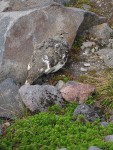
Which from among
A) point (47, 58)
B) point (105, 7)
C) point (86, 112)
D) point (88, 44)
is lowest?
point (105, 7)

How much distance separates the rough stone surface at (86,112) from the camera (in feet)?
25.5

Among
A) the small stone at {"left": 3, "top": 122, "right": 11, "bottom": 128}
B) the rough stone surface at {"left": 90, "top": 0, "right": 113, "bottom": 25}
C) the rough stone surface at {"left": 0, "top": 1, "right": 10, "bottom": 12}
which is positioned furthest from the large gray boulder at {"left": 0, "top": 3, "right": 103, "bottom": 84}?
the small stone at {"left": 3, "top": 122, "right": 11, "bottom": 128}

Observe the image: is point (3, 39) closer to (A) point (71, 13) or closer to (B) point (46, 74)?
(B) point (46, 74)

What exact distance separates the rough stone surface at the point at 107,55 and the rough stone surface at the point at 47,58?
94 centimetres

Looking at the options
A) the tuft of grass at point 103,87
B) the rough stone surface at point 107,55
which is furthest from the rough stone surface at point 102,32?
the tuft of grass at point 103,87

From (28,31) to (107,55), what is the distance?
1.92 meters

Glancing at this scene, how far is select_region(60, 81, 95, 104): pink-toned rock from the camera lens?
8430mm

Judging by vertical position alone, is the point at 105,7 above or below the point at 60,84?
below

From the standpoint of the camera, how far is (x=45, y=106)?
27.1ft

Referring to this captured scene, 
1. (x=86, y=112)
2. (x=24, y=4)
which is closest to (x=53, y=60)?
(x=86, y=112)

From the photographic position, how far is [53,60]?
30.3ft

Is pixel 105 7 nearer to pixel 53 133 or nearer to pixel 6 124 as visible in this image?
pixel 6 124

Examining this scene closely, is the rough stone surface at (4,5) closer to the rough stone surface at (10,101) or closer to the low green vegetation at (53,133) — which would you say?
the rough stone surface at (10,101)

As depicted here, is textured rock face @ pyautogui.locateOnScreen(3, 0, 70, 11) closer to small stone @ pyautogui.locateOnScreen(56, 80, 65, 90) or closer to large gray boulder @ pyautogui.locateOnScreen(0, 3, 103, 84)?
large gray boulder @ pyautogui.locateOnScreen(0, 3, 103, 84)
